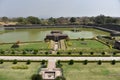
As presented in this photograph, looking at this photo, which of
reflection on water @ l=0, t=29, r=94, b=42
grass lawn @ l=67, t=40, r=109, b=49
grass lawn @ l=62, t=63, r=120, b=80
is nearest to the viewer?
grass lawn @ l=62, t=63, r=120, b=80

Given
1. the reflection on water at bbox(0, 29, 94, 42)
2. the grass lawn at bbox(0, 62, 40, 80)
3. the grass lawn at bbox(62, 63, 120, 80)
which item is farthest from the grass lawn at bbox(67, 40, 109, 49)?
A: the reflection on water at bbox(0, 29, 94, 42)

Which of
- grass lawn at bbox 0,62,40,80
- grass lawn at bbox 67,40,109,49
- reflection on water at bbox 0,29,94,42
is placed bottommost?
reflection on water at bbox 0,29,94,42

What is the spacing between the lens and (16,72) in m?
19.3

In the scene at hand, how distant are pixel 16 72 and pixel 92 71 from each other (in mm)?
7150

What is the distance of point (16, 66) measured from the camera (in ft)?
68.0

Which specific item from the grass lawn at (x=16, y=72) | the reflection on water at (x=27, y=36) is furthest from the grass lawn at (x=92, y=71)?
the reflection on water at (x=27, y=36)

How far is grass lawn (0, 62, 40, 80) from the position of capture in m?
17.9

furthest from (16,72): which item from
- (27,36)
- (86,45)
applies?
(27,36)

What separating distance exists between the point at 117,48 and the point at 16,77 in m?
17.9

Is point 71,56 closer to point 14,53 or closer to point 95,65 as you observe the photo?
point 95,65

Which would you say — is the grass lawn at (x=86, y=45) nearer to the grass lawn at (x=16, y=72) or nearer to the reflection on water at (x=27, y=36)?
the grass lawn at (x=16, y=72)

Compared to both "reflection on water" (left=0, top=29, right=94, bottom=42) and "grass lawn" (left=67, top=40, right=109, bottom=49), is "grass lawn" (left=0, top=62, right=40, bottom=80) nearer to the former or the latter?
"grass lawn" (left=67, top=40, right=109, bottom=49)

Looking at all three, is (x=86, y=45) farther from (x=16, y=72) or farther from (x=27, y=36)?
(x=27, y=36)

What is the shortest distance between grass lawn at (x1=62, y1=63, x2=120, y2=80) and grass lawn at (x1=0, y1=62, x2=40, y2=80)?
3.10 meters
